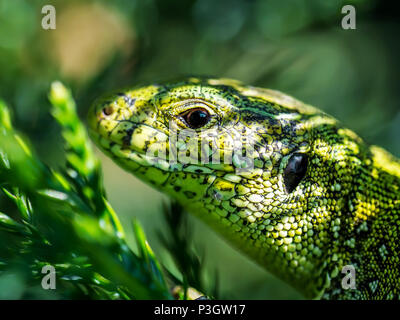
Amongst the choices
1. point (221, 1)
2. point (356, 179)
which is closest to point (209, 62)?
point (221, 1)

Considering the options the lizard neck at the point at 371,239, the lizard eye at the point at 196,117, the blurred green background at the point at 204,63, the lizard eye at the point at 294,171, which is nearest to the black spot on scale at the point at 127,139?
the lizard eye at the point at 196,117

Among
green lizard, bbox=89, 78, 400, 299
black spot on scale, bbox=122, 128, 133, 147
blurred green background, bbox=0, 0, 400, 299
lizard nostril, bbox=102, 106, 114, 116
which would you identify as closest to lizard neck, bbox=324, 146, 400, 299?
green lizard, bbox=89, 78, 400, 299

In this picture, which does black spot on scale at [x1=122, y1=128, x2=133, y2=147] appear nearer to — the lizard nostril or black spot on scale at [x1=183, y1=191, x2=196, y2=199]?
the lizard nostril

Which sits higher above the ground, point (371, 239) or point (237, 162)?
point (237, 162)

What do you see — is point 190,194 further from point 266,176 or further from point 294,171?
point 294,171

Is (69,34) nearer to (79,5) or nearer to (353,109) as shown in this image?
(79,5)

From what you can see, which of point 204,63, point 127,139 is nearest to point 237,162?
point 127,139
